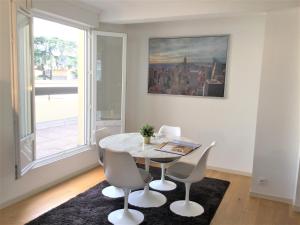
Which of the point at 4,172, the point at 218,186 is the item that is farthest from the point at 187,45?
the point at 4,172

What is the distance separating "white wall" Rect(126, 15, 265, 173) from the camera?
3.85m

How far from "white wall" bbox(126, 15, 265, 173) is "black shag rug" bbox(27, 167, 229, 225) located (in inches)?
34.0

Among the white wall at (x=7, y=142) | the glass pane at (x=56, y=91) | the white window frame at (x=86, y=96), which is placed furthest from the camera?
the glass pane at (x=56, y=91)

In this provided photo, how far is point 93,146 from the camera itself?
4.23 meters

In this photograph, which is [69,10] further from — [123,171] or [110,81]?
[123,171]

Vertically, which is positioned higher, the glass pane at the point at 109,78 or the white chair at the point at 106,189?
the glass pane at the point at 109,78

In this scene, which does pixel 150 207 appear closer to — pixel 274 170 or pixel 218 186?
pixel 218 186

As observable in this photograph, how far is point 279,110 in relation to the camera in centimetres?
312

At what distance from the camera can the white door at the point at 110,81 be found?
166 inches

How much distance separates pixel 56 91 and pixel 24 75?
3.76m

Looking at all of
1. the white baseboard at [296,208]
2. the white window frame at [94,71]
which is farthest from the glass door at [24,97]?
the white baseboard at [296,208]

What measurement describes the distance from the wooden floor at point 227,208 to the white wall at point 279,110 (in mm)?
256

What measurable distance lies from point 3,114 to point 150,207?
1.88 m

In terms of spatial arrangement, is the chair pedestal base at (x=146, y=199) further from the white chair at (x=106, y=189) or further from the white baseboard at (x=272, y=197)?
the white baseboard at (x=272, y=197)
